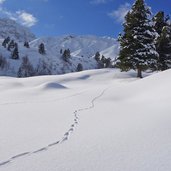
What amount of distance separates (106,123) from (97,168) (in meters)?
3.27

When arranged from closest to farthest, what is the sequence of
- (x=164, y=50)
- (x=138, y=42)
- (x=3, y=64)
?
(x=138, y=42)
(x=164, y=50)
(x=3, y=64)

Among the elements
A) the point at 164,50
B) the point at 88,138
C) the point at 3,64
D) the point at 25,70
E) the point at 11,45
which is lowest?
the point at 88,138

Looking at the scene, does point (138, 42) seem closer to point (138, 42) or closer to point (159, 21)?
point (138, 42)

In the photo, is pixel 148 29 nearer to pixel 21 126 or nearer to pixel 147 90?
pixel 147 90

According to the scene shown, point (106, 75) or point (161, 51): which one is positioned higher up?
point (161, 51)

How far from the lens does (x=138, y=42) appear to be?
27688 millimetres

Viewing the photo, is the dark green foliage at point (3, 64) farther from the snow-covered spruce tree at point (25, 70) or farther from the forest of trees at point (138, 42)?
the forest of trees at point (138, 42)

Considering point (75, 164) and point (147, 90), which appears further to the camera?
point (147, 90)

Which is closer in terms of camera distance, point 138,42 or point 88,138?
point 88,138

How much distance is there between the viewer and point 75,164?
14.3ft

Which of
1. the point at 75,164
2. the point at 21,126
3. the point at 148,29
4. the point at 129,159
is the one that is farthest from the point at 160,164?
the point at 148,29

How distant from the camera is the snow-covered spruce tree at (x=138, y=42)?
27.4 metres

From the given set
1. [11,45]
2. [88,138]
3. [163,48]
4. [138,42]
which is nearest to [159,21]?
[163,48]

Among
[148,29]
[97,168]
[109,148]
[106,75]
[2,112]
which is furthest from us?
[106,75]
